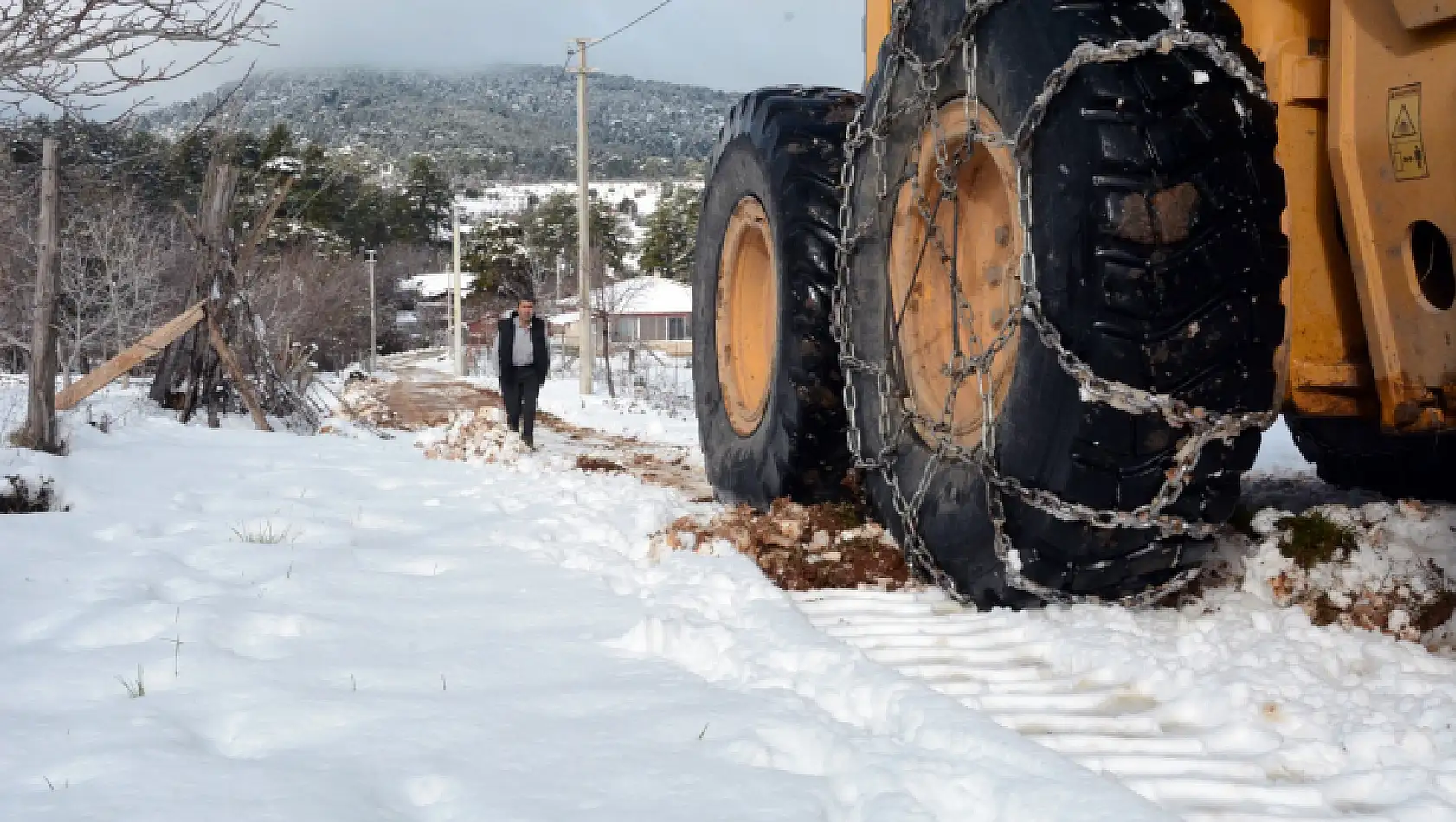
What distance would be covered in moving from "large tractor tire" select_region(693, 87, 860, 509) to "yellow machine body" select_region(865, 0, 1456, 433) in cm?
172

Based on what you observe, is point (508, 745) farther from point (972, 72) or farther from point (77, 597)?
point (972, 72)

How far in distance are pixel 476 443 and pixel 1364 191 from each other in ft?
21.3

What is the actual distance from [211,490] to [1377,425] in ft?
15.9

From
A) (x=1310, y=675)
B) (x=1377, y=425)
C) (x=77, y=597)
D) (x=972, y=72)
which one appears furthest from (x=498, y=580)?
(x=1377, y=425)

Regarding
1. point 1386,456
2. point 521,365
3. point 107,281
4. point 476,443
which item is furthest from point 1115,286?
point 107,281

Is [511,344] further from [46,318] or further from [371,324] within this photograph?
[371,324]

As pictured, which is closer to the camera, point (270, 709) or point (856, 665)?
point (270, 709)

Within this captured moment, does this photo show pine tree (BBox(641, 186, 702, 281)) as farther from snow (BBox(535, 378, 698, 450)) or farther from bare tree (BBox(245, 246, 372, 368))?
snow (BBox(535, 378, 698, 450))

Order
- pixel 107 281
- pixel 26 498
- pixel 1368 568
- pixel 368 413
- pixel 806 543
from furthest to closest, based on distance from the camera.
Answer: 1. pixel 107 281
2. pixel 368 413
3. pixel 26 498
4. pixel 806 543
5. pixel 1368 568

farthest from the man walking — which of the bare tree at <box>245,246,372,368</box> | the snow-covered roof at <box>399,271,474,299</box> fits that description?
the snow-covered roof at <box>399,271,474,299</box>

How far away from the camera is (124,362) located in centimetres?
915

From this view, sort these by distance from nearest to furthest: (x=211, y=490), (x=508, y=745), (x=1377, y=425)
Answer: (x=508, y=745), (x=1377, y=425), (x=211, y=490)

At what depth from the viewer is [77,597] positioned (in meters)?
3.12

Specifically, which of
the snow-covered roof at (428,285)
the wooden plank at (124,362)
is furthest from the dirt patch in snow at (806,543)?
the snow-covered roof at (428,285)
